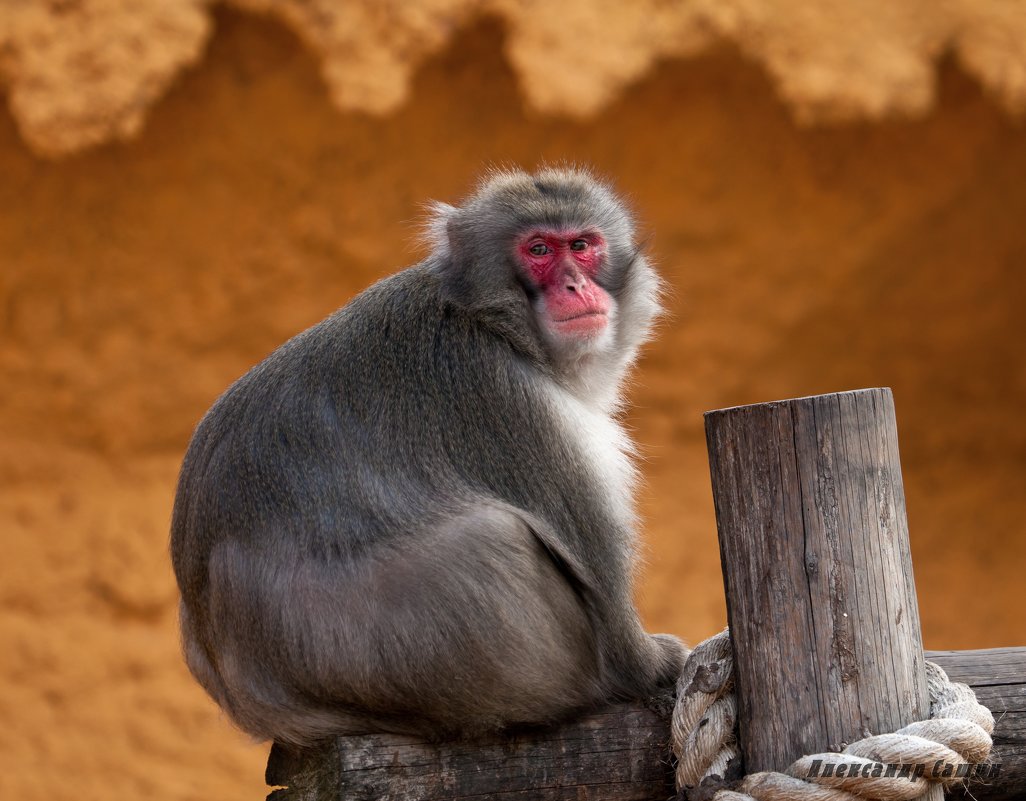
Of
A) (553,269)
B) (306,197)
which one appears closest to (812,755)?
(553,269)

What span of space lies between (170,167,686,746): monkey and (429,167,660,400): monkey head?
12 millimetres

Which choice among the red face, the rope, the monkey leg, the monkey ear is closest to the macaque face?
the red face

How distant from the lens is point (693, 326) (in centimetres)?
910

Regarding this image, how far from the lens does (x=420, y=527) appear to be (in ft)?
11.2

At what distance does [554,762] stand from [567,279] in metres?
1.48

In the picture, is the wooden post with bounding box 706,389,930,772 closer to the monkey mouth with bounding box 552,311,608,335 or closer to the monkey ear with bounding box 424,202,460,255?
the monkey mouth with bounding box 552,311,608,335

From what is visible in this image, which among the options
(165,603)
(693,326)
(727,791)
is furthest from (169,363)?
(727,791)

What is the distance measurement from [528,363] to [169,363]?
5162 millimetres

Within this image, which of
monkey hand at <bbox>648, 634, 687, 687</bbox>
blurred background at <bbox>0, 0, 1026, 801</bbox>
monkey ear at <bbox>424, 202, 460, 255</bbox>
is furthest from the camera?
blurred background at <bbox>0, 0, 1026, 801</bbox>

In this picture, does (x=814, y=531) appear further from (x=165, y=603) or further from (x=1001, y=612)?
(x=1001, y=612)

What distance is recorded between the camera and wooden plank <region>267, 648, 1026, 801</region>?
3.13 meters

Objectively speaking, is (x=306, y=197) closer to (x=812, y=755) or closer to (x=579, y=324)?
(x=579, y=324)

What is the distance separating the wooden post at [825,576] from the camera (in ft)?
9.54

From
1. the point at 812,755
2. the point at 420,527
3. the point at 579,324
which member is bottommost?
the point at 812,755
